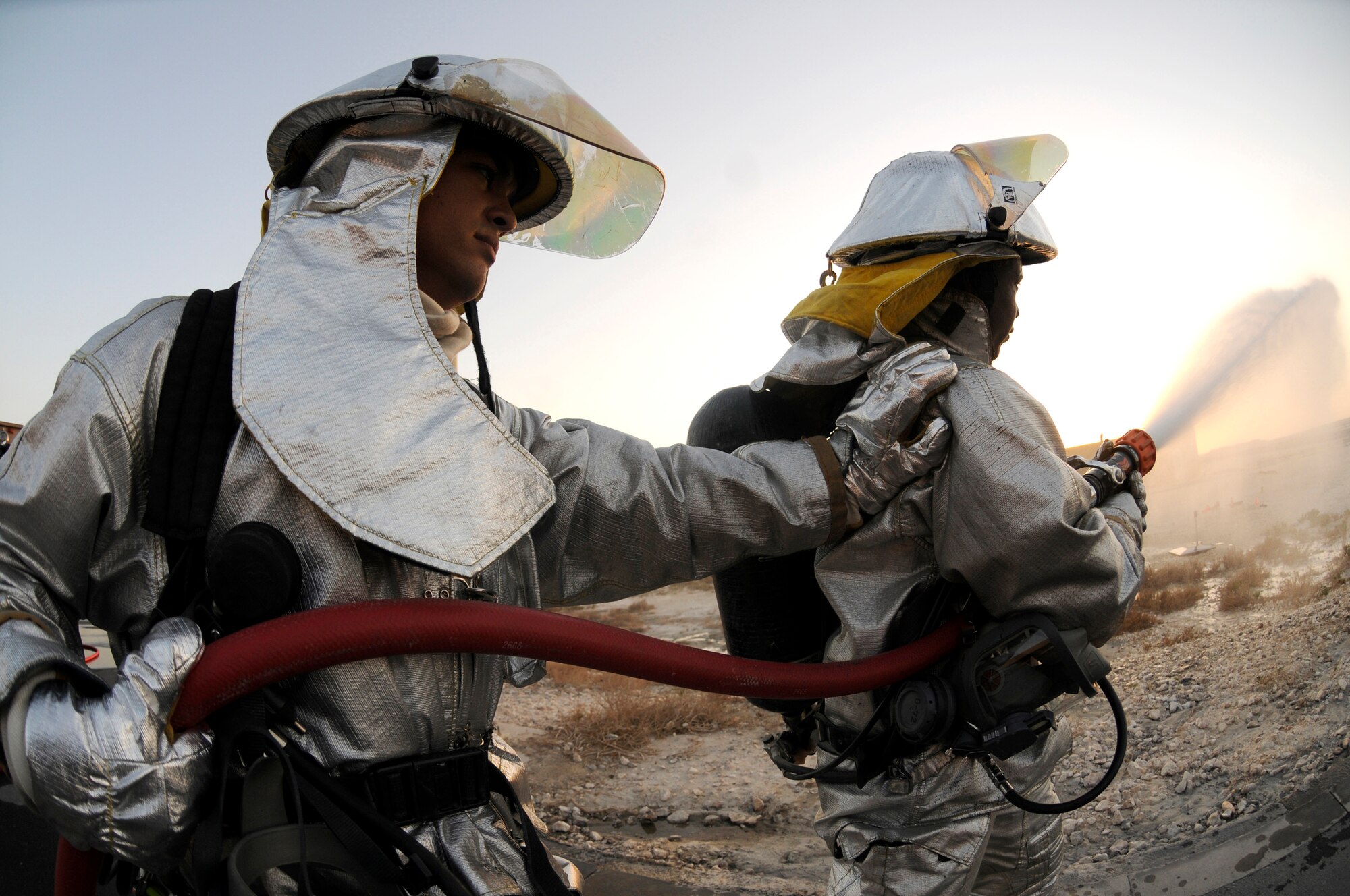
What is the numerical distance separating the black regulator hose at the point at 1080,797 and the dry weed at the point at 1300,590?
4288 mm

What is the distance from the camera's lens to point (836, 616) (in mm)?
2225

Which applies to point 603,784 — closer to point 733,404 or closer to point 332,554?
point 733,404

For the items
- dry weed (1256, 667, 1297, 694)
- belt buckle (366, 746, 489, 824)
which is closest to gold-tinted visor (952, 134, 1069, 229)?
belt buckle (366, 746, 489, 824)

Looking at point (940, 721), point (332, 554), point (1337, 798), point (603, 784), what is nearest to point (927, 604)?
point (940, 721)

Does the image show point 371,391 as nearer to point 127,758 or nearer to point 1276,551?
Result: point 127,758

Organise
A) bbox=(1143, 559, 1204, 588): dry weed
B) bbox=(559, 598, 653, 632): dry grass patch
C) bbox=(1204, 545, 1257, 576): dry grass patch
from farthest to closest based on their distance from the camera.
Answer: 1. bbox=(559, 598, 653, 632): dry grass patch
2. bbox=(1143, 559, 1204, 588): dry weed
3. bbox=(1204, 545, 1257, 576): dry grass patch

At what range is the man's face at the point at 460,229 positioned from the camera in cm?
166

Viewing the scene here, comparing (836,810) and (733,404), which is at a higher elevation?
(733,404)

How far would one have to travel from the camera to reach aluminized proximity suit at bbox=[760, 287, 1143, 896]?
5.71 feet

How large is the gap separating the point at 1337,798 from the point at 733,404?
312 centimetres

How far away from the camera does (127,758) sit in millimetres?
1058

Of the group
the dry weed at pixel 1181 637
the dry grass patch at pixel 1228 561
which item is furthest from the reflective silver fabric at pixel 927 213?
the dry grass patch at pixel 1228 561

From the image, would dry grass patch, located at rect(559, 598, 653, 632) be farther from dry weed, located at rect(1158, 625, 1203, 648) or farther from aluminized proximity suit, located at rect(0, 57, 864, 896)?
aluminized proximity suit, located at rect(0, 57, 864, 896)

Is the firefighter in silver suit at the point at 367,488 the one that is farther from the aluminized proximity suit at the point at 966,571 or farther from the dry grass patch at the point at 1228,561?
the dry grass patch at the point at 1228,561
